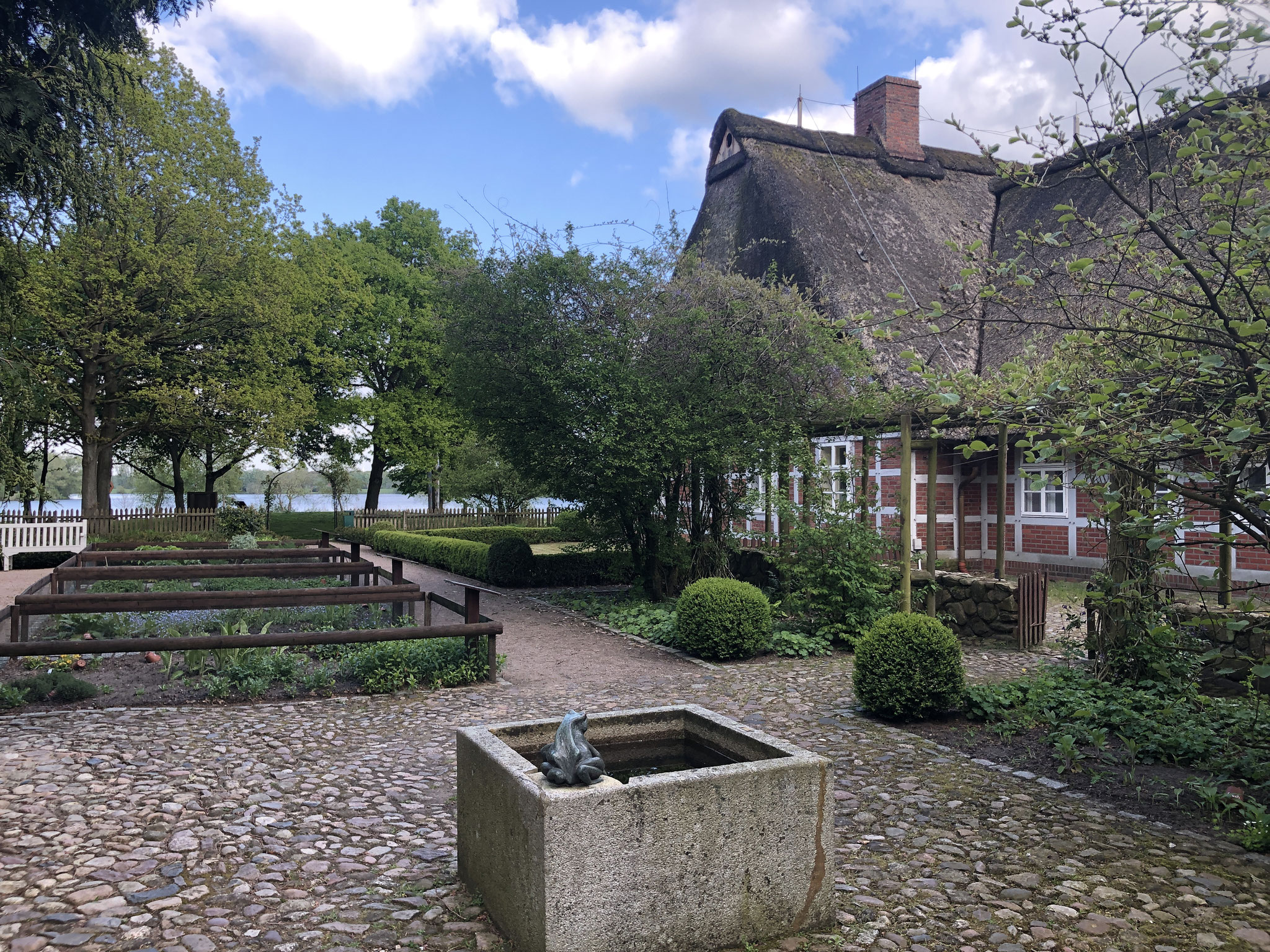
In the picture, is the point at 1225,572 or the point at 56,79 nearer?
the point at 1225,572

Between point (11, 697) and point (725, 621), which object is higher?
point (725, 621)

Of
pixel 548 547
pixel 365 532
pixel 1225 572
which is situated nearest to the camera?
pixel 1225 572

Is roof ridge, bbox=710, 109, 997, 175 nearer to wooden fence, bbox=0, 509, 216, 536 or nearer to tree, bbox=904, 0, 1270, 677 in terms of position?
tree, bbox=904, 0, 1270, 677

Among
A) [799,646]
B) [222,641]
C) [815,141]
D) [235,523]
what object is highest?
[815,141]

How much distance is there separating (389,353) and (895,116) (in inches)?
813

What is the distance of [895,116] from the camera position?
22828 mm

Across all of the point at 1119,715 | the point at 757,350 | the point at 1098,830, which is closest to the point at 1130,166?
the point at 757,350

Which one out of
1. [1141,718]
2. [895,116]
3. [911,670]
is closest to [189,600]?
[911,670]

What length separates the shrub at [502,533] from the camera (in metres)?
24.7

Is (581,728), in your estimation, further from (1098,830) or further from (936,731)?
(936,731)

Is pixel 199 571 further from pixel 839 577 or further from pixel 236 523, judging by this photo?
pixel 236 523

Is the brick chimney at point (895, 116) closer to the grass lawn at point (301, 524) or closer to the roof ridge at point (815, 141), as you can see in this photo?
the roof ridge at point (815, 141)

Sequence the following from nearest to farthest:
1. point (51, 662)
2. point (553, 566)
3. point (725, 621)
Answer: point (51, 662) < point (725, 621) < point (553, 566)

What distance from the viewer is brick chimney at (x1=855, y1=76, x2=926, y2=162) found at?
889 inches
